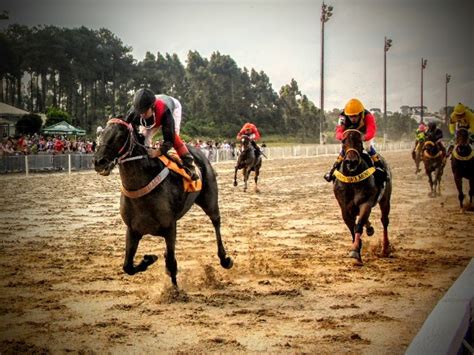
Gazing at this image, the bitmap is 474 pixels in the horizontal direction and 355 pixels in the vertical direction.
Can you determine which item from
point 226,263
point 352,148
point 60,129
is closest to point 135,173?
point 226,263

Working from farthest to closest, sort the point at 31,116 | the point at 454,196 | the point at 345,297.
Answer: the point at 31,116 < the point at 454,196 < the point at 345,297

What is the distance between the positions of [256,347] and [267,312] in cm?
103

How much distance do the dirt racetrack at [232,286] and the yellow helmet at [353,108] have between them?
2179mm

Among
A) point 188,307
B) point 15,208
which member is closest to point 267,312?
point 188,307

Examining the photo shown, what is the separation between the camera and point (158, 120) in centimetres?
627

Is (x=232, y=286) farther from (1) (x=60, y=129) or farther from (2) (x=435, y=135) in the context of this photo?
(1) (x=60, y=129)

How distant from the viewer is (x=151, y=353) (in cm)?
440

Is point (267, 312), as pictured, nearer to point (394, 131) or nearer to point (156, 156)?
point (156, 156)

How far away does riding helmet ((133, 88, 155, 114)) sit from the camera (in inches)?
234

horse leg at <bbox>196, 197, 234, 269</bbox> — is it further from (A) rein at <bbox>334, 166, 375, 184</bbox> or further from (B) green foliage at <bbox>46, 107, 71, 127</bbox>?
(B) green foliage at <bbox>46, 107, 71, 127</bbox>

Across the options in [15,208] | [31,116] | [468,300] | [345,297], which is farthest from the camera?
[31,116]

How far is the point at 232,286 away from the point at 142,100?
2.45m

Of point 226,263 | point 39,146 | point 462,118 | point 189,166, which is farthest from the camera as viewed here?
point 39,146

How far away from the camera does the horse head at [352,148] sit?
7.88m
